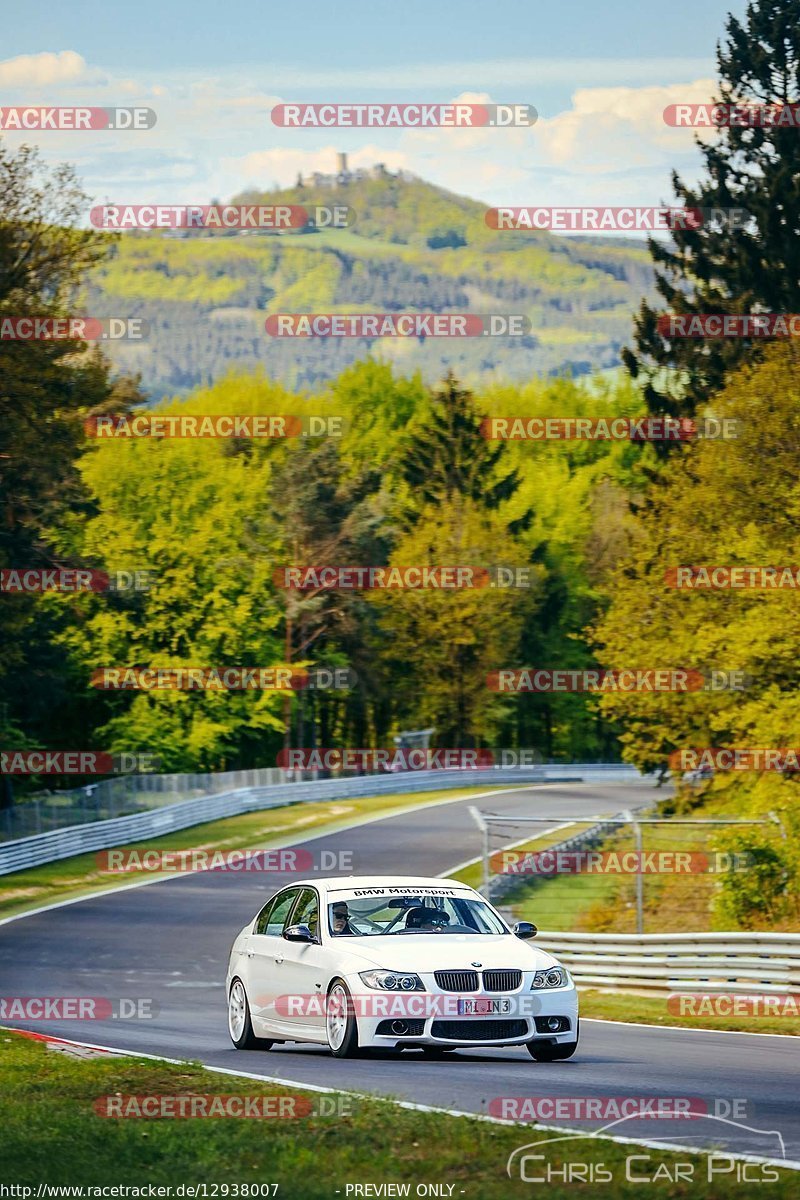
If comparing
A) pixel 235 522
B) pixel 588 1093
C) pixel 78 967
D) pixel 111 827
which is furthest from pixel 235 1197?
pixel 235 522

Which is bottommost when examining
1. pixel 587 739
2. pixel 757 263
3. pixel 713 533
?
pixel 587 739

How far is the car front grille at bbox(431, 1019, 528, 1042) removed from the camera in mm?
13820

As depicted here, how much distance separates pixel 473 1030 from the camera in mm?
13820

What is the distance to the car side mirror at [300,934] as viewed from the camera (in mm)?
14938

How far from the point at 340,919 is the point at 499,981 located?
177 centimetres

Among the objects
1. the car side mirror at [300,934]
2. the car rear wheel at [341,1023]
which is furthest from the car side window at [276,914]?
the car rear wheel at [341,1023]

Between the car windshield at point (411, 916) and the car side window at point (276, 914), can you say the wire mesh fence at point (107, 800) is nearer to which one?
the car side window at point (276, 914)

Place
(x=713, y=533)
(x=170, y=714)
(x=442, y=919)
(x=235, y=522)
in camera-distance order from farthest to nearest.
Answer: (x=235, y=522)
(x=170, y=714)
(x=713, y=533)
(x=442, y=919)

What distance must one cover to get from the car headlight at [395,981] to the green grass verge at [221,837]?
26.1 meters

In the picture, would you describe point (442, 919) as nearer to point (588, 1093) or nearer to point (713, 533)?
point (588, 1093)

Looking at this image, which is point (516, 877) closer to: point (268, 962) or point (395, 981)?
point (268, 962)

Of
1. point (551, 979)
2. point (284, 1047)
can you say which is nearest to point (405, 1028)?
point (551, 979)

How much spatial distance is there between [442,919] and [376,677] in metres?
75.1

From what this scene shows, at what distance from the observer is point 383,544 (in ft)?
294
